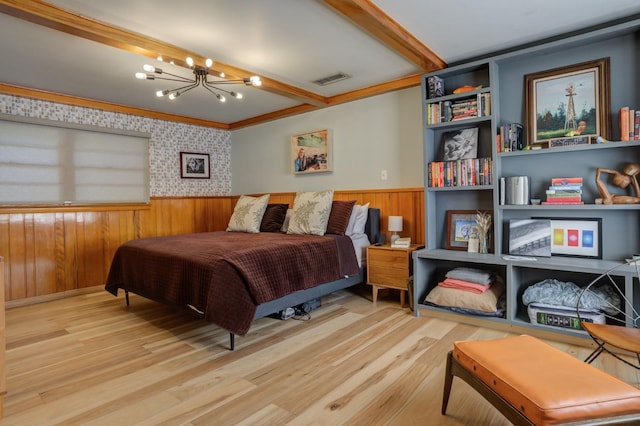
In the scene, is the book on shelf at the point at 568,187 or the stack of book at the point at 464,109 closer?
the book on shelf at the point at 568,187

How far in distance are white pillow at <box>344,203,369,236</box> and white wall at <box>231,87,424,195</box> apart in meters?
0.38

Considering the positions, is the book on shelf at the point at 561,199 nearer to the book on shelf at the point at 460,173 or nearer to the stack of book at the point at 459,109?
the book on shelf at the point at 460,173

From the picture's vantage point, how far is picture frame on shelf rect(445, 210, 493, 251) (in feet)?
10.7

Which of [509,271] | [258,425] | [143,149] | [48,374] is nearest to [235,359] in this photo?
[258,425]

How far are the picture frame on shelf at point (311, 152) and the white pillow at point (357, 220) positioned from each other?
83cm

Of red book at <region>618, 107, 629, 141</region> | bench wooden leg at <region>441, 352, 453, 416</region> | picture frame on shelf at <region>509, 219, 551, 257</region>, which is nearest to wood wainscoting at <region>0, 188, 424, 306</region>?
picture frame on shelf at <region>509, 219, 551, 257</region>

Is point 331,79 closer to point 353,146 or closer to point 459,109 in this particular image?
point 353,146

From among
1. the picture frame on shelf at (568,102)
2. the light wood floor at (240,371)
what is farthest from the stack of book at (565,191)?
the light wood floor at (240,371)

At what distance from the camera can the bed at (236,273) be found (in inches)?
97.4

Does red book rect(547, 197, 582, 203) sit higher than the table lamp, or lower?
higher

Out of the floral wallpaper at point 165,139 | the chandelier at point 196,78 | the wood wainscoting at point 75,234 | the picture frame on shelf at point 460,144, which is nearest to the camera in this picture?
the chandelier at point 196,78

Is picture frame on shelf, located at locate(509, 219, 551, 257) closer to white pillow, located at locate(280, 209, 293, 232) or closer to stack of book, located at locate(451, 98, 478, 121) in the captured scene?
stack of book, located at locate(451, 98, 478, 121)

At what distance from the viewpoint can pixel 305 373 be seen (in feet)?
7.13

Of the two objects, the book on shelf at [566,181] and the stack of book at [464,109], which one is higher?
the stack of book at [464,109]
